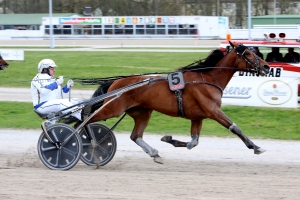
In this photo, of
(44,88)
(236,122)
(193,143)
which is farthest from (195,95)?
(236,122)

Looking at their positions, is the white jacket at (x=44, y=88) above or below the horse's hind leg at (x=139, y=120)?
above

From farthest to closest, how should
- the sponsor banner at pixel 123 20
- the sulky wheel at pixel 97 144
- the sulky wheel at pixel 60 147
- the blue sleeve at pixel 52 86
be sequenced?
1. the sponsor banner at pixel 123 20
2. the sulky wheel at pixel 97 144
3. the blue sleeve at pixel 52 86
4. the sulky wheel at pixel 60 147

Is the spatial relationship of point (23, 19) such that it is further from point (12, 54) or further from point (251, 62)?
point (251, 62)

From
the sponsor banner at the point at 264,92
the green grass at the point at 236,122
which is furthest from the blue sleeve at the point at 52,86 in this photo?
the sponsor banner at the point at 264,92

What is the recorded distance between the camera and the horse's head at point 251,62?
7527mm

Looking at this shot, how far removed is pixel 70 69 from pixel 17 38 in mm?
28510

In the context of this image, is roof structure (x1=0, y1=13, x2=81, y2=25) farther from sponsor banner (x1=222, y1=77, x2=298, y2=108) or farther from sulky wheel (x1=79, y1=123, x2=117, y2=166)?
sulky wheel (x1=79, y1=123, x2=117, y2=166)

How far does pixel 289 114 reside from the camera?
39.3 feet

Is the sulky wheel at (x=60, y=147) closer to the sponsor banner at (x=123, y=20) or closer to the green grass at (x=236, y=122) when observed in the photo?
the green grass at (x=236, y=122)

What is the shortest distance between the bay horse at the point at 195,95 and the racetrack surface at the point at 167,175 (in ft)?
1.39

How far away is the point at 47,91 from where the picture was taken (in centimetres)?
752

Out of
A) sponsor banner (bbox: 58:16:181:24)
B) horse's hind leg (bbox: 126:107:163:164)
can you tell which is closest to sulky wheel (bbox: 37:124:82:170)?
horse's hind leg (bbox: 126:107:163:164)

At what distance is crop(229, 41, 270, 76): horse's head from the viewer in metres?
7.53

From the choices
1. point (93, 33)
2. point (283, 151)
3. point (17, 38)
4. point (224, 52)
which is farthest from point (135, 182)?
point (93, 33)
